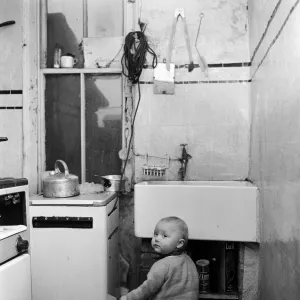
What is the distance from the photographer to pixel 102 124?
3.26 m

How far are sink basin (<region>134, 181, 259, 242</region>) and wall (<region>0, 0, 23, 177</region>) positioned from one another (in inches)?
49.2

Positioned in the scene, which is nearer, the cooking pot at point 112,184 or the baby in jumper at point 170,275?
the baby in jumper at point 170,275

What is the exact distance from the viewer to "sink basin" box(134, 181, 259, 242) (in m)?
2.39

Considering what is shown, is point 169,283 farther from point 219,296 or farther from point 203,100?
point 203,100

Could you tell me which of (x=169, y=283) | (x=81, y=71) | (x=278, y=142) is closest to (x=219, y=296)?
(x=169, y=283)

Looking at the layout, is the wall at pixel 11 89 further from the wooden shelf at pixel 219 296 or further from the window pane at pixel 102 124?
the wooden shelf at pixel 219 296

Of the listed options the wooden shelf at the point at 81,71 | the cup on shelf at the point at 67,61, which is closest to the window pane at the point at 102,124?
the wooden shelf at the point at 81,71

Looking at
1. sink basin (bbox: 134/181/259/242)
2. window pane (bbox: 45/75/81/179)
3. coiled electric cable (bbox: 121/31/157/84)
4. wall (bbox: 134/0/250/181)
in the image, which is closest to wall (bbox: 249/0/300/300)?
sink basin (bbox: 134/181/259/242)

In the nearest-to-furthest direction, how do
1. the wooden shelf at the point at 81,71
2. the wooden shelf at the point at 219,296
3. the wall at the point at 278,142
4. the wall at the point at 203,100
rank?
the wall at the point at 278,142, the wooden shelf at the point at 219,296, the wall at the point at 203,100, the wooden shelf at the point at 81,71

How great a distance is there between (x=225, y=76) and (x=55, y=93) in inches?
58.4

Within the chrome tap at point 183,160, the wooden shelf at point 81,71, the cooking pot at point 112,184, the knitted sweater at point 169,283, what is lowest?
the knitted sweater at point 169,283

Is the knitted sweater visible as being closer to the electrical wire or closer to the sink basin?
the sink basin

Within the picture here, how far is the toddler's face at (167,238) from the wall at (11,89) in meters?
1.59

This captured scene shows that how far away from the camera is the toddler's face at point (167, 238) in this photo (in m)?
2.06
